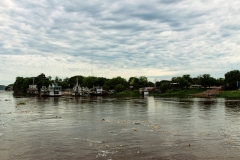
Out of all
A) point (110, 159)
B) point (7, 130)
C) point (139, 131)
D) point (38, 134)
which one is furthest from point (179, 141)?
point (7, 130)

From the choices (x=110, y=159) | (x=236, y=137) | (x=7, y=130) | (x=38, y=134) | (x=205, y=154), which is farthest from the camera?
(x=7, y=130)

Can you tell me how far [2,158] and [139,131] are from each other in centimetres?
1335

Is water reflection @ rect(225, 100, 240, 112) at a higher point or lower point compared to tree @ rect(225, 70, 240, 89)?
lower

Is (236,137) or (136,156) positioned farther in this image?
(236,137)

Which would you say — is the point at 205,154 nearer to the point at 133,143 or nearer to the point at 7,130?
the point at 133,143

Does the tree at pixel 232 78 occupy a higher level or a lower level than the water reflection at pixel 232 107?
higher

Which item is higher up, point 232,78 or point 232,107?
point 232,78

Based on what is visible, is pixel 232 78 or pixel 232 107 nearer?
pixel 232 107

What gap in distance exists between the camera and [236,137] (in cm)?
2117

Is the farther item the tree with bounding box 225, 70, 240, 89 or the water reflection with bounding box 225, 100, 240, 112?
the tree with bounding box 225, 70, 240, 89

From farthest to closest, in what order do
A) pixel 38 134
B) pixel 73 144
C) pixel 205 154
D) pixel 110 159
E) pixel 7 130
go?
pixel 7 130
pixel 38 134
pixel 73 144
pixel 205 154
pixel 110 159

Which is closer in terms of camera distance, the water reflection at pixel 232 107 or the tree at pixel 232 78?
the water reflection at pixel 232 107

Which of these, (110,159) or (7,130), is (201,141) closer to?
(110,159)

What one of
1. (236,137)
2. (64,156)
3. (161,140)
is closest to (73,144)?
(64,156)
